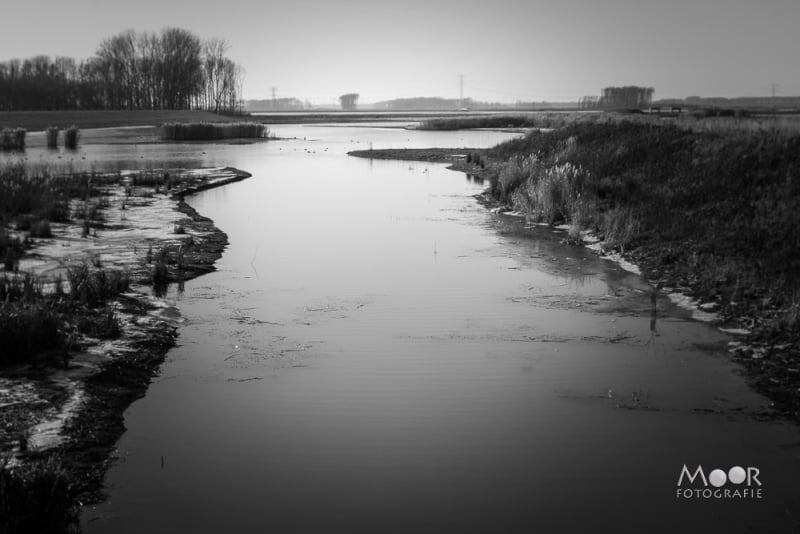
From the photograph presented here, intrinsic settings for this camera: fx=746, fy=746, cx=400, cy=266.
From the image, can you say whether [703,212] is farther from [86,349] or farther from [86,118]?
[86,118]

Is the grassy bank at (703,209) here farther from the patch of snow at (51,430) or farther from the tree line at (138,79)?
the tree line at (138,79)

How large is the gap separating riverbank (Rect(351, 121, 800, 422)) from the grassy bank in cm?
3

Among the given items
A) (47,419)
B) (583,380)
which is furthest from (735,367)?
(47,419)

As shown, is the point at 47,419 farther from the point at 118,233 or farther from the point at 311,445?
the point at 118,233

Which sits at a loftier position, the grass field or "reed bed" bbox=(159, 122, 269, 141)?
the grass field

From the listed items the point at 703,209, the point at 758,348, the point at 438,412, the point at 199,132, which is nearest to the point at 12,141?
the point at 199,132

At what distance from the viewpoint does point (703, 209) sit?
54.7ft

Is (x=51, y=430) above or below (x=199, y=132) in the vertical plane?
below

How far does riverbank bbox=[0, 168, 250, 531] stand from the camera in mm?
6180

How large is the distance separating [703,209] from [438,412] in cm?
1124

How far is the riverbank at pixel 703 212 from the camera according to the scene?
10.3m

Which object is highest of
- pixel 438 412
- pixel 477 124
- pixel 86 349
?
pixel 477 124

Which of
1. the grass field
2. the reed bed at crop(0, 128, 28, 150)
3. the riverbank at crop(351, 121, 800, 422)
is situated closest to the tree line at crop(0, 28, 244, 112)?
the grass field

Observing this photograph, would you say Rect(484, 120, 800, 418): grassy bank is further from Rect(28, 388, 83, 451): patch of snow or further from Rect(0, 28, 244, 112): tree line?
Rect(0, 28, 244, 112): tree line
